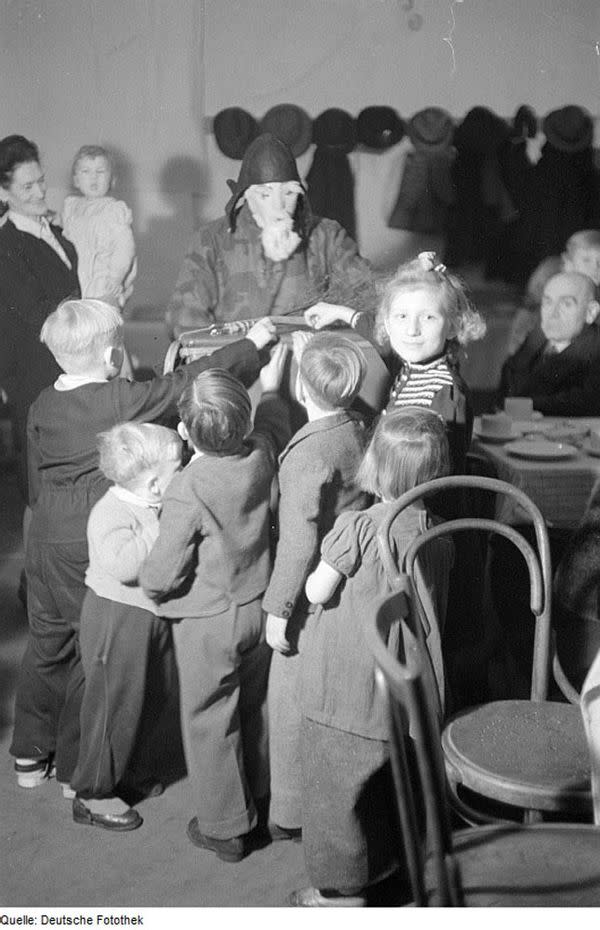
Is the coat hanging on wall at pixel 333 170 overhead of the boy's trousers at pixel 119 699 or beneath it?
overhead

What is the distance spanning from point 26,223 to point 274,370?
62 cm

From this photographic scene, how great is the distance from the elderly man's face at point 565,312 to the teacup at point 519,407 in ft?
0.51

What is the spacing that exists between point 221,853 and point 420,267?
4.23ft

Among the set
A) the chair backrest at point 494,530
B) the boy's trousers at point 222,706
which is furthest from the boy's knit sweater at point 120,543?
the chair backrest at point 494,530

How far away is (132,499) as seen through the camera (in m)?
1.94

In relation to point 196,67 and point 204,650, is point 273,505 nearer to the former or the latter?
point 204,650

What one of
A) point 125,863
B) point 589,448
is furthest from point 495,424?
point 125,863

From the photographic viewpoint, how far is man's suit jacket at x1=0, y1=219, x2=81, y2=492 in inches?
78.4

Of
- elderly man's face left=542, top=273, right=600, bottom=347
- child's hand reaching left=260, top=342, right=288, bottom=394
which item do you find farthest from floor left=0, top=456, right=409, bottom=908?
elderly man's face left=542, top=273, right=600, bottom=347

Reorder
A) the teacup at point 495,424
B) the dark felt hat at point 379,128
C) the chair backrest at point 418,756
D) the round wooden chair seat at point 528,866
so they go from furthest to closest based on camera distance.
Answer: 1. the teacup at point 495,424
2. the dark felt hat at point 379,128
3. the round wooden chair seat at point 528,866
4. the chair backrest at point 418,756

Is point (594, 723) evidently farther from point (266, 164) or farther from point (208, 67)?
point (208, 67)

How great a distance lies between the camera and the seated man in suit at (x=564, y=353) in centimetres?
212

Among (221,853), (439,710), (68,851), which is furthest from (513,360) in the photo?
(68,851)

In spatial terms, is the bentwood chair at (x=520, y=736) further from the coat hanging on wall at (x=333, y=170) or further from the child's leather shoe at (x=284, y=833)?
the coat hanging on wall at (x=333, y=170)
